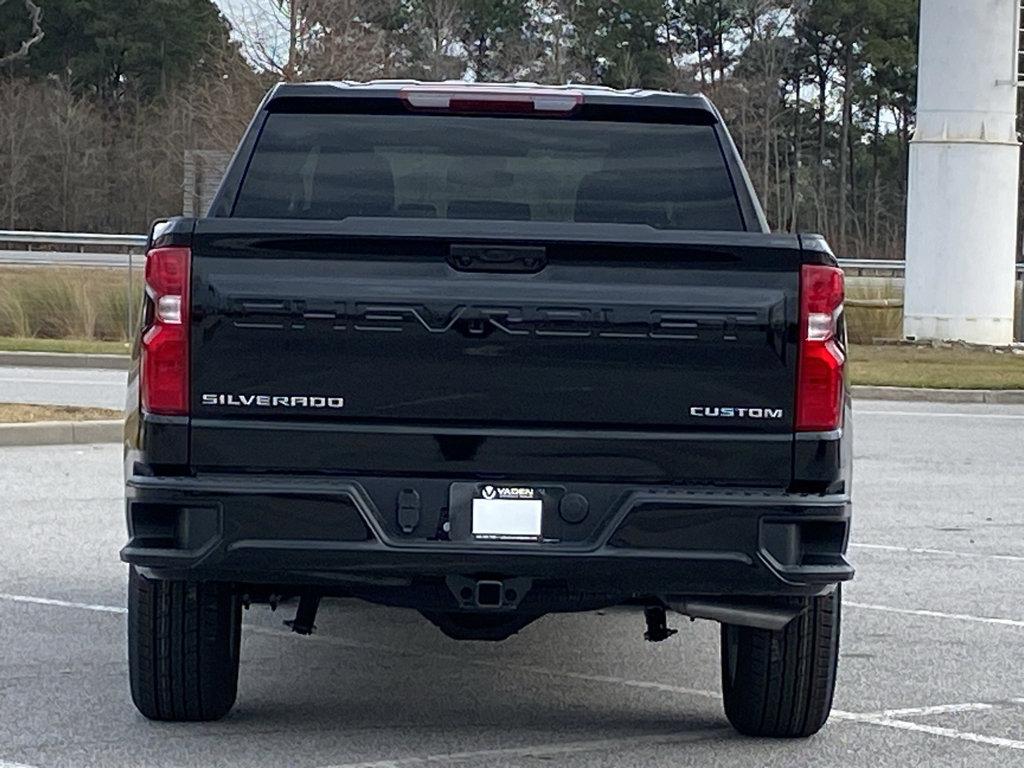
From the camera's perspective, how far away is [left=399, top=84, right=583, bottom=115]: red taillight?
6730 mm

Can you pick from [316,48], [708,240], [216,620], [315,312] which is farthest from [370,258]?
[316,48]

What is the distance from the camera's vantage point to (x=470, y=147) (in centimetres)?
695

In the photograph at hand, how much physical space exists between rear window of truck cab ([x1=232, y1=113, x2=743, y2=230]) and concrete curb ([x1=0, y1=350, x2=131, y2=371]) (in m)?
19.0

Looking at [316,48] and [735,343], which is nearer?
[735,343]

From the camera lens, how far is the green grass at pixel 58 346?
2672 cm

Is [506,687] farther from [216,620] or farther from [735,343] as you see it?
[735,343]

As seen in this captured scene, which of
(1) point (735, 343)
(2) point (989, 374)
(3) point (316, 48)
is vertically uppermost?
(3) point (316, 48)

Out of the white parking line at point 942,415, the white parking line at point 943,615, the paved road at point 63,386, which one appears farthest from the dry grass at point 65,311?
the white parking line at point 943,615

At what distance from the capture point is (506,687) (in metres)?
7.52

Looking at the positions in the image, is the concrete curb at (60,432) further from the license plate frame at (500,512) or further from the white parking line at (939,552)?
the license plate frame at (500,512)

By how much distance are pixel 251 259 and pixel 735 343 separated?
1388 mm

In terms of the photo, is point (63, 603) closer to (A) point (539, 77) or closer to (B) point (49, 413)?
(B) point (49, 413)

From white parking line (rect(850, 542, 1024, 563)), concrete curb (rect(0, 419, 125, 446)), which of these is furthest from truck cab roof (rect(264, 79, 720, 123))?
concrete curb (rect(0, 419, 125, 446))

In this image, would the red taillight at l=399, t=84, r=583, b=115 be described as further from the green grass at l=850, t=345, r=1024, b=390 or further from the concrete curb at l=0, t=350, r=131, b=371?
the concrete curb at l=0, t=350, r=131, b=371
